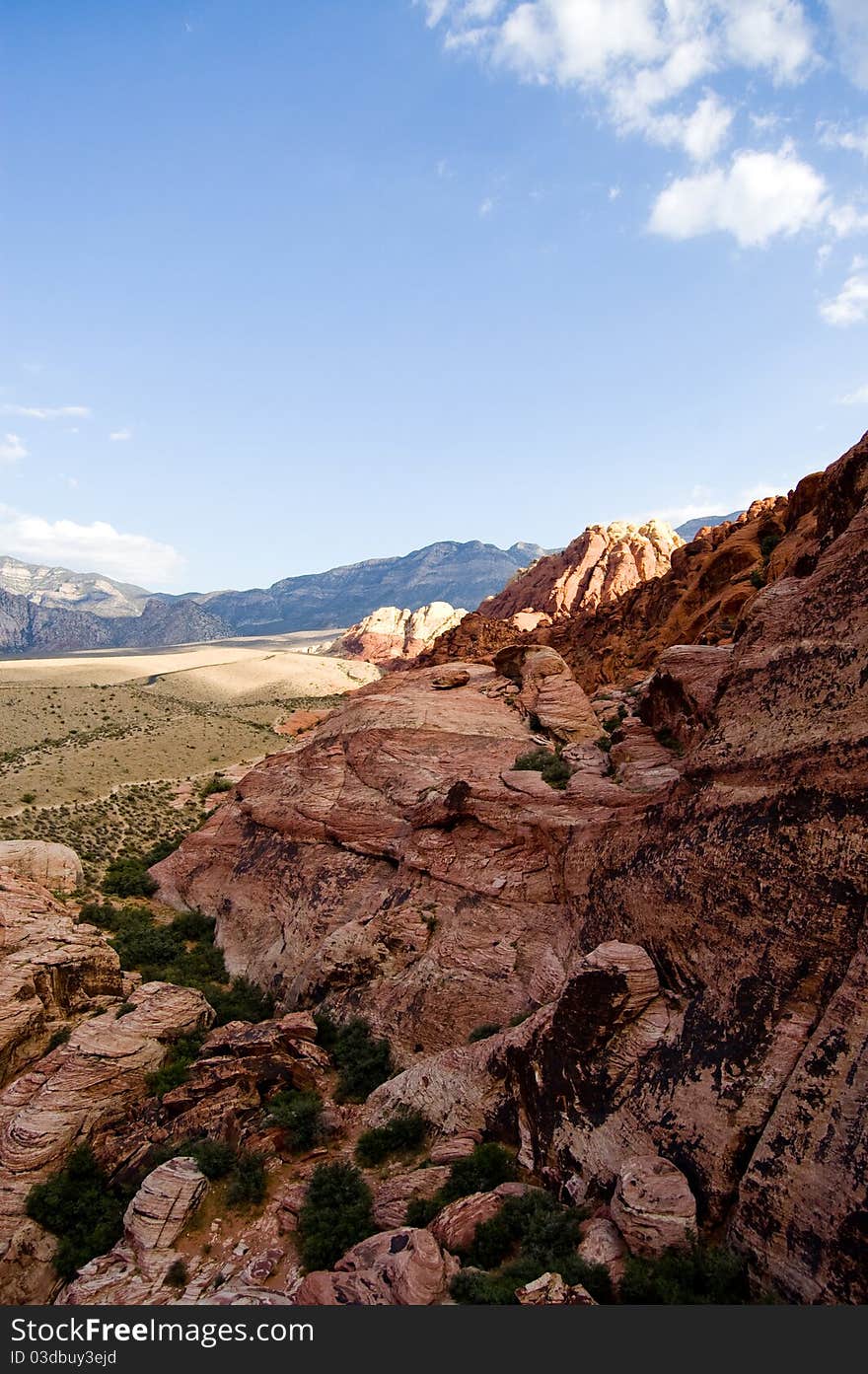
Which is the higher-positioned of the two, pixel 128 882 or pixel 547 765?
pixel 547 765

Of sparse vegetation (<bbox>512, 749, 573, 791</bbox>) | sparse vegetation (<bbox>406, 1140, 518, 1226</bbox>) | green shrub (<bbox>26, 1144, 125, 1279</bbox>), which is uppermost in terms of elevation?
sparse vegetation (<bbox>512, 749, 573, 791</bbox>)

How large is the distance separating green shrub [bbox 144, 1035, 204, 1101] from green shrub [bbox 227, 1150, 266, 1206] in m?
2.98

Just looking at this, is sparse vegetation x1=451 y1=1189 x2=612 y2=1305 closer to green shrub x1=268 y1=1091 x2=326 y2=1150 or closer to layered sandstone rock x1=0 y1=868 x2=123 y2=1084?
green shrub x1=268 y1=1091 x2=326 y2=1150

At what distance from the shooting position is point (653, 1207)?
10656 millimetres

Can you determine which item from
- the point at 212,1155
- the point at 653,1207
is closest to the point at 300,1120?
the point at 212,1155

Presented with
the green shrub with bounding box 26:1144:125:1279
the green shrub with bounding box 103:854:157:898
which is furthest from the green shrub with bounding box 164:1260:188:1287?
the green shrub with bounding box 103:854:157:898

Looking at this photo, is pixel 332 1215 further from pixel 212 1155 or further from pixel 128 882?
pixel 128 882

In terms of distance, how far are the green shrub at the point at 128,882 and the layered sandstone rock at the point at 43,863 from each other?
67.0 inches

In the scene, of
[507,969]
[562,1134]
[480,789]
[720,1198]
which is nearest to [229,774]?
[480,789]

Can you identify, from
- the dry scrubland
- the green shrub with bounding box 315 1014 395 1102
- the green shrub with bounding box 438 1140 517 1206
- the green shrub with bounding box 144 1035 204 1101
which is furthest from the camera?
the dry scrubland

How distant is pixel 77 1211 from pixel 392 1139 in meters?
7.18

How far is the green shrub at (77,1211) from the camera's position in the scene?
48.2 ft

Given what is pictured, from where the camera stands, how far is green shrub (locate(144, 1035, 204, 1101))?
59.9ft

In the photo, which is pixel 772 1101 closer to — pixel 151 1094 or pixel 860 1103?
pixel 860 1103
